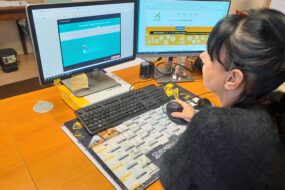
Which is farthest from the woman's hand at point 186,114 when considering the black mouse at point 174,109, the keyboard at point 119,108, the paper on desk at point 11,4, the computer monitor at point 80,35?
the paper on desk at point 11,4

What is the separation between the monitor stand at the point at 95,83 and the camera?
1.19 meters

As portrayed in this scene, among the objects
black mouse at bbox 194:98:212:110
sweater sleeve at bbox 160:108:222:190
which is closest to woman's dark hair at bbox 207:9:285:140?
sweater sleeve at bbox 160:108:222:190

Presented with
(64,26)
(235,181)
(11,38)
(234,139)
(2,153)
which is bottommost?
(11,38)

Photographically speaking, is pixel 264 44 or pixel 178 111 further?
pixel 178 111

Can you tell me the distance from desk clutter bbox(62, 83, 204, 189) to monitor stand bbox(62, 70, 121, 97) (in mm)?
186

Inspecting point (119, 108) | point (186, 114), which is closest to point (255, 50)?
point (186, 114)

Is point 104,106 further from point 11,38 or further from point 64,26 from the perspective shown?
point 11,38

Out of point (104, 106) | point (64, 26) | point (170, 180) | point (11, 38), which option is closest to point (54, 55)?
point (64, 26)

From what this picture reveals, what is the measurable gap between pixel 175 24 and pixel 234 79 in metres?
0.78

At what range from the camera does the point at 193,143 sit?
2.07 ft

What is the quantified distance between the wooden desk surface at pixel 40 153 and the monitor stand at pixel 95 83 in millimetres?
89

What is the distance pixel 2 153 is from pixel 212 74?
78 cm

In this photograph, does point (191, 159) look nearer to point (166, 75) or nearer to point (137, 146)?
point (137, 146)

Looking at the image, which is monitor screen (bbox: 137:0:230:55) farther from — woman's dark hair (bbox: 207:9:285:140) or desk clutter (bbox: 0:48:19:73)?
desk clutter (bbox: 0:48:19:73)
